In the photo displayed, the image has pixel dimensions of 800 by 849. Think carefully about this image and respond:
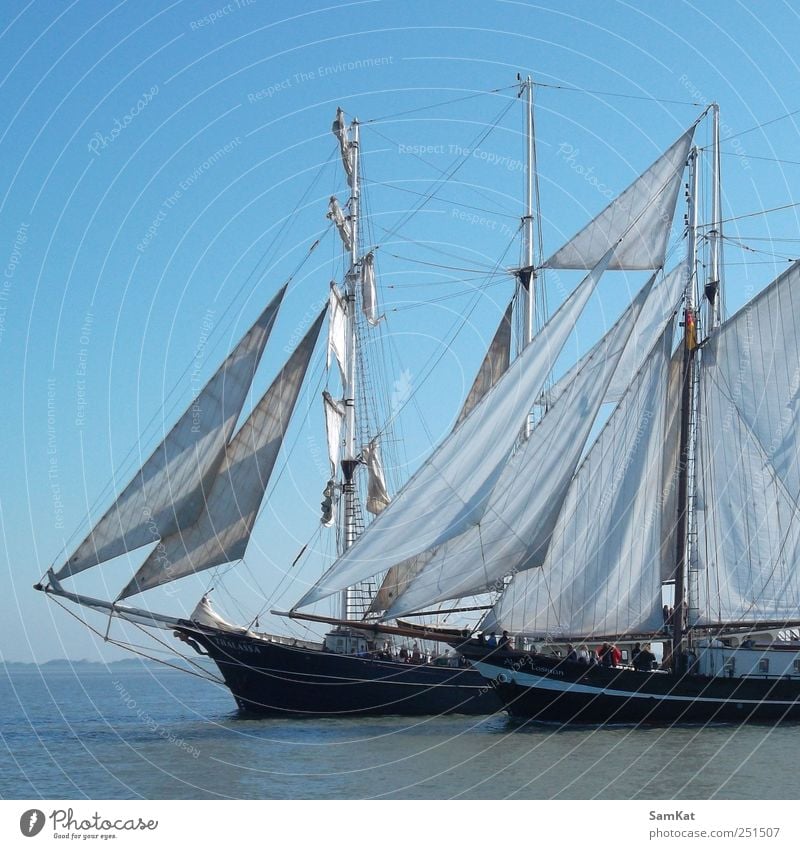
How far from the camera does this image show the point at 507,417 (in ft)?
120

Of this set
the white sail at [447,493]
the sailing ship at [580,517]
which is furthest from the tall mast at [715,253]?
the white sail at [447,493]

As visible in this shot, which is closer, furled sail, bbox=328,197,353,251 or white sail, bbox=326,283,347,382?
white sail, bbox=326,283,347,382

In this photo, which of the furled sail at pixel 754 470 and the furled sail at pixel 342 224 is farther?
the furled sail at pixel 342 224

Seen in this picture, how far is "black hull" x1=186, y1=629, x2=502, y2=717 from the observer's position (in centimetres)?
4447

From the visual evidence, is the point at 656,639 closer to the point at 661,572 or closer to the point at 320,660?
the point at 661,572

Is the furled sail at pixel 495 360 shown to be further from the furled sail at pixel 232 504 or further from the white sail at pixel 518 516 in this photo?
the white sail at pixel 518 516

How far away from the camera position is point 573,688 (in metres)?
38.8

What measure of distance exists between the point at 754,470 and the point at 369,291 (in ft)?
64.0

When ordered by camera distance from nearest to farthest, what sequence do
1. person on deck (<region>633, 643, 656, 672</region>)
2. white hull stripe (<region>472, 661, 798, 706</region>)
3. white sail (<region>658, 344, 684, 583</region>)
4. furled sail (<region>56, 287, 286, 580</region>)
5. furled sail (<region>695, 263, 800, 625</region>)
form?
furled sail (<region>56, 287, 286, 580</region>)
white hull stripe (<region>472, 661, 798, 706</region>)
person on deck (<region>633, 643, 656, 672</region>)
furled sail (<region>695, 263, 800, 625</region>)
white sail (<region>658, 344, 684, 583</region>)

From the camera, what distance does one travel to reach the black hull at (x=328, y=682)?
44.5m

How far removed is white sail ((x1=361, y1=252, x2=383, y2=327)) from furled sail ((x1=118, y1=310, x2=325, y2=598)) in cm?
964

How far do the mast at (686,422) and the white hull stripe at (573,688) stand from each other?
1203 mm

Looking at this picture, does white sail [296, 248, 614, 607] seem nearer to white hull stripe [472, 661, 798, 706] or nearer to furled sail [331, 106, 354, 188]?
white hull stripe [472, 661, 798, 706]
